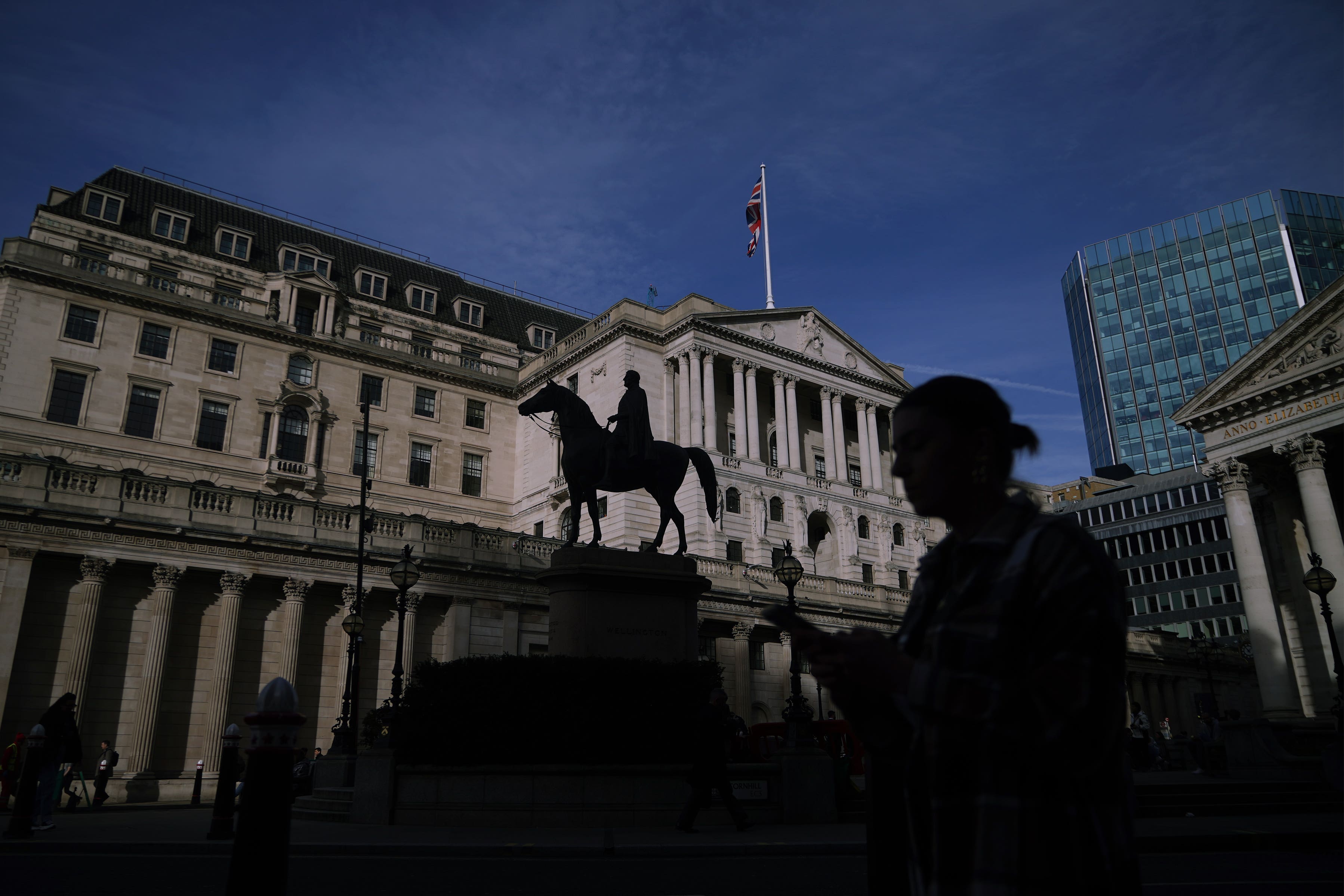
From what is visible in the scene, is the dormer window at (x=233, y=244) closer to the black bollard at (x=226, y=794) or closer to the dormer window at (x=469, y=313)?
the dormer window at (x=469, y=313)

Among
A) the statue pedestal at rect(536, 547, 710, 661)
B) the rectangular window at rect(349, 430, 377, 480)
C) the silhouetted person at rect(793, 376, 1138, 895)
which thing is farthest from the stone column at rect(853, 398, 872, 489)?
the silhouetted person at rect(793, 376, 1138, 895)

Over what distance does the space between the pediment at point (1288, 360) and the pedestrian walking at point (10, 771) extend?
4083 centimetres

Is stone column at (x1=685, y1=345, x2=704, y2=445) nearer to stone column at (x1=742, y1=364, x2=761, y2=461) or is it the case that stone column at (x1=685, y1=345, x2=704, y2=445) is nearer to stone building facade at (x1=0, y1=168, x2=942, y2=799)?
stone building facade at (x1=0, y1=168, x2=942, y2=799)

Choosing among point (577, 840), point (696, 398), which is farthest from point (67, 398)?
point (577, 840)

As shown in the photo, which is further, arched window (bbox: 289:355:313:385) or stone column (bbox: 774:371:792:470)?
stone column (bbox: 774:371:792:470)

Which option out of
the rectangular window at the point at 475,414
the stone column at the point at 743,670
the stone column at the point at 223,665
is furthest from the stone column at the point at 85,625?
the rectangular window at the point at 475,414

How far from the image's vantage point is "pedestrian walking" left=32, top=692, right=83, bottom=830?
48.6 ft

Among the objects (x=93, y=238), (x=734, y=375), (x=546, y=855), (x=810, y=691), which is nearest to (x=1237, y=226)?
(x=734, y=375)

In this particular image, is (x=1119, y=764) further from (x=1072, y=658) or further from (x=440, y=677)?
(x=440, y=677)

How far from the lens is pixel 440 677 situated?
1636 cm

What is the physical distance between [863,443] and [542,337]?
26.5 metres

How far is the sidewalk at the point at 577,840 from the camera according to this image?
1162 cm

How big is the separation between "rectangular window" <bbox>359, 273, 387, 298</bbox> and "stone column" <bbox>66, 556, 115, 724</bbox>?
36.2 m

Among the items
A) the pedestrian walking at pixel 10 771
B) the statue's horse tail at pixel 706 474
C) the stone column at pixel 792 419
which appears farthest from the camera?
the stone column at pixel 792 419
